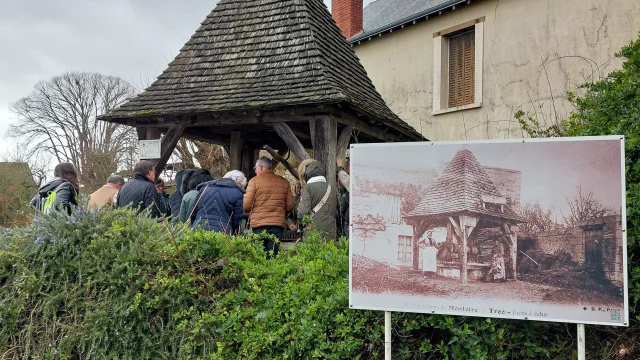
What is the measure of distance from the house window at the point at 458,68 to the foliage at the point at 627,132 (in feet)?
29.2

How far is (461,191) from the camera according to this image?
3236mm

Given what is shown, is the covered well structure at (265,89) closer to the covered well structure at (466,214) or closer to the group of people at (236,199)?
the group of people at (236,199)

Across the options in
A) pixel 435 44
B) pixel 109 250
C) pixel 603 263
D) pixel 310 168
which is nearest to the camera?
pixel 603 263

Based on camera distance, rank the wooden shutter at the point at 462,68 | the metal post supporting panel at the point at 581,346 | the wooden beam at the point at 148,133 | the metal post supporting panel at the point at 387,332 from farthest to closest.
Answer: the wooden shutter at the point at 462,68, the wooden beam at the point at 148,133, the metal post supporting panel at the point at 387,332, the metal post supporting panel at the point at 581,346

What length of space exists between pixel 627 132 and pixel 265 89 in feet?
17.1

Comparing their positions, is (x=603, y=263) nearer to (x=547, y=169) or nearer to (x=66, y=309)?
(x=547, y=169)

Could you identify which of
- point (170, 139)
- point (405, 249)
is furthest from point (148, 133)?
point (405, 249)

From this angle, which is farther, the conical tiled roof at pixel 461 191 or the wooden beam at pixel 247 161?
the wooden beam at pixel 247 161

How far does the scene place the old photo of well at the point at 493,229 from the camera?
3008 millimetres

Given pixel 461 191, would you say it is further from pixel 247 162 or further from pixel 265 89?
pixel 247 162

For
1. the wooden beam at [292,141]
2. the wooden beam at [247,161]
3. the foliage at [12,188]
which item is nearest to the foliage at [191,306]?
the wooden beam at [292,141]

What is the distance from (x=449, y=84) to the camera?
45.8 ft

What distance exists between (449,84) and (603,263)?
1150cm

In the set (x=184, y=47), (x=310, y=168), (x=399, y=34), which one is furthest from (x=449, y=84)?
(x=310, y=168)
